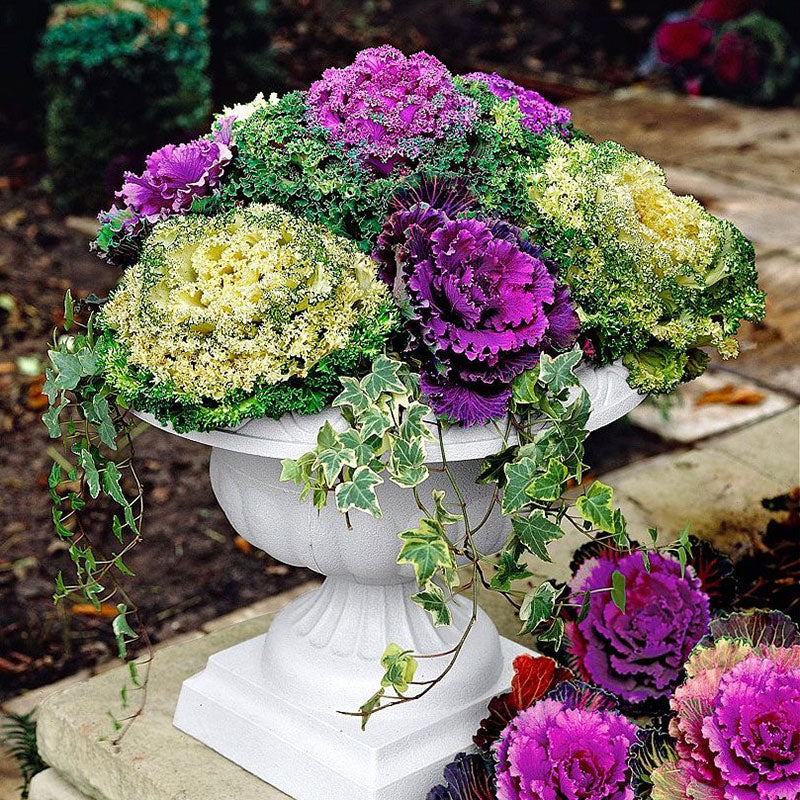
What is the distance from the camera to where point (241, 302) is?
66.5 inches

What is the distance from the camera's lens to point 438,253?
5.64ft

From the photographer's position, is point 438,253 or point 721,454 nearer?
point 438,253

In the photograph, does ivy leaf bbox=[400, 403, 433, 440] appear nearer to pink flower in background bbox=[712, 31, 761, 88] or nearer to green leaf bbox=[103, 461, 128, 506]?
green leaf bbox=[103, 461, 128, 506]

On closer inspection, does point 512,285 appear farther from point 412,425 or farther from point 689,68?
point 689,68

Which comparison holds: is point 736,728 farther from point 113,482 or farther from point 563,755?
point 113,482

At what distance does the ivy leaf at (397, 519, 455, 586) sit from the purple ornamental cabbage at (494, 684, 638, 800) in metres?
0.32

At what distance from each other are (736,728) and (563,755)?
25 cm

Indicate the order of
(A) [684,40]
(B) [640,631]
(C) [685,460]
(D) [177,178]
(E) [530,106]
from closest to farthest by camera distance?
(D) [177,178] < (E) [530,106] < (B) [640,631] < (C) [685,460] < (A) [684,40]

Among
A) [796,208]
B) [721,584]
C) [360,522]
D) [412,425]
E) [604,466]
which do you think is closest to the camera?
[412,425]

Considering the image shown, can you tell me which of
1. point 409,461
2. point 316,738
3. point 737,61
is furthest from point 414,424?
point 737,61

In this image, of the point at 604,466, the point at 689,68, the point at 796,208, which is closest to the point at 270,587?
the point at 604,466

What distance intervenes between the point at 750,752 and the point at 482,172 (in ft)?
2.98

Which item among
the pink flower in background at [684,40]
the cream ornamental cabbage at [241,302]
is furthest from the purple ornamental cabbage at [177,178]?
the pink flower in background at [684,40]

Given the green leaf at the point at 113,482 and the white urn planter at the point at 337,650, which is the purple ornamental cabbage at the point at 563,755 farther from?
the green leaf at the point at 113,482
